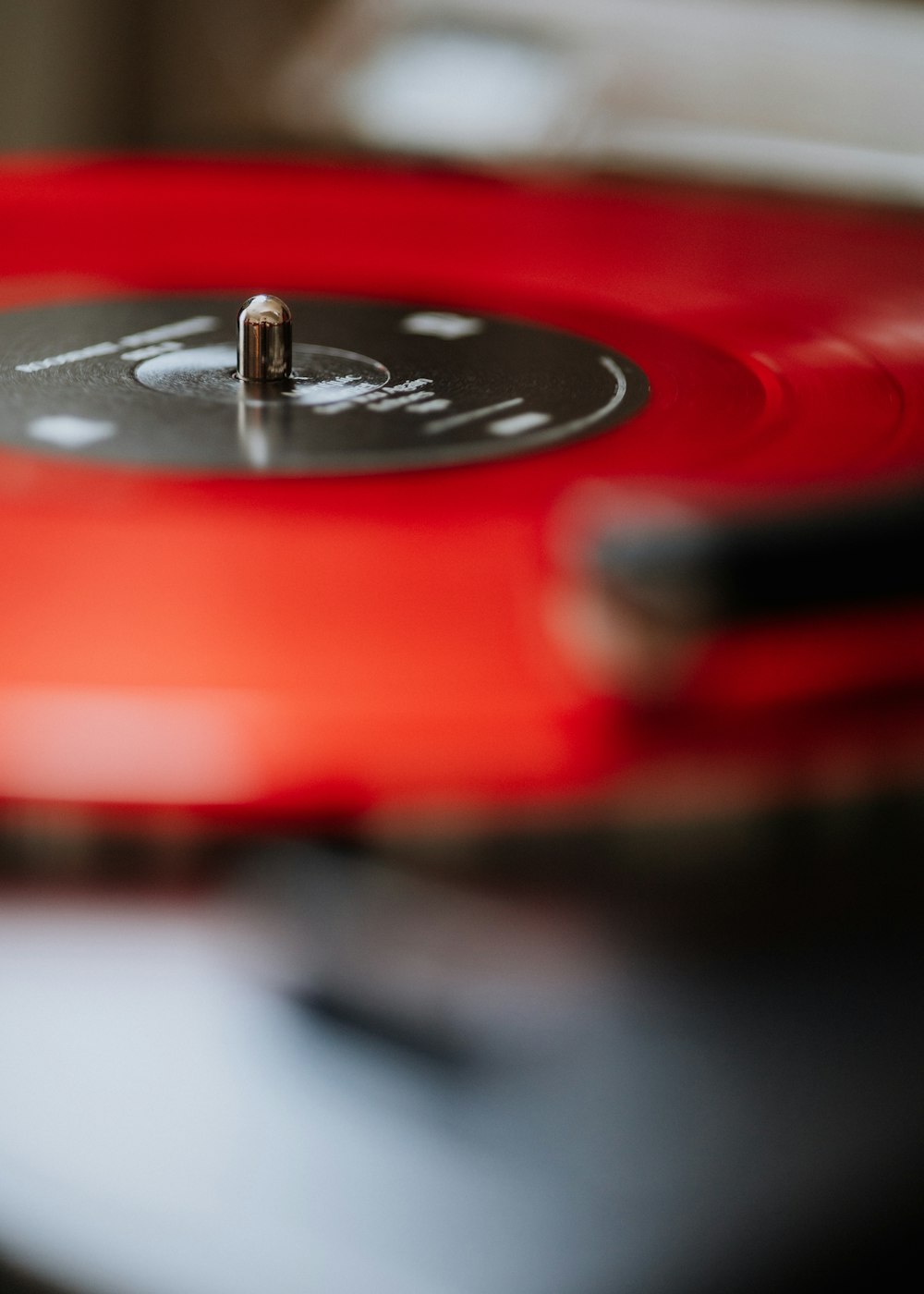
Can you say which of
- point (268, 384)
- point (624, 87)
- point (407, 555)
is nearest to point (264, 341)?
point (268, 384)

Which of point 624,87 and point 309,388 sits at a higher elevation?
point 624,87

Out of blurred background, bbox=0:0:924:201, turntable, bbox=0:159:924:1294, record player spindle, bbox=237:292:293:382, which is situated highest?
blurred background, bbox=0:0:924:201

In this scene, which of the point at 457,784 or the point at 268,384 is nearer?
the point at 457,784

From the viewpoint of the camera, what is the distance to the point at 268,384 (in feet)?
1.71

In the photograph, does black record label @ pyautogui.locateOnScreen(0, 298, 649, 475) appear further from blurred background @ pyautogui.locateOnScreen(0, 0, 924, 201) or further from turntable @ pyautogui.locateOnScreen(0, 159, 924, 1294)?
blurred background @ pyautogui.locateOnScreen(0, 0, 924, 201)

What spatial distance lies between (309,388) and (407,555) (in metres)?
0.17

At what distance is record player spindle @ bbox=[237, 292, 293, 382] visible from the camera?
51 cm

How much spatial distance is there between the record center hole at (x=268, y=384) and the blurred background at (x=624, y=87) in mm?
705

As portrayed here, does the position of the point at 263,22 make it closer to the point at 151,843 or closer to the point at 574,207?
the point at 574,207

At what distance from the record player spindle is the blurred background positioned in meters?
0.74

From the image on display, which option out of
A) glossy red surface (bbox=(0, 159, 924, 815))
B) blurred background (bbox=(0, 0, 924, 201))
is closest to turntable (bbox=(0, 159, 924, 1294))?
glossy red surface (bbox=(0, 159, 924, 815))

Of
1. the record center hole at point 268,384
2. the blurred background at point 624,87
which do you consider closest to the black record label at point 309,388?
the record center hole at point 268,384

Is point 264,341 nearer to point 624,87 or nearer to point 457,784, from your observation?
point 457,784

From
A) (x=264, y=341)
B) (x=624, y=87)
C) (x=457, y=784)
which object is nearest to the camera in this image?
(x=457, y=784)
